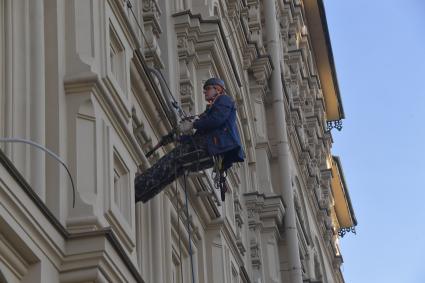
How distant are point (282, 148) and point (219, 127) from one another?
11423 mm

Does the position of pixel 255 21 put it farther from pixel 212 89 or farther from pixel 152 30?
pixel 212 89

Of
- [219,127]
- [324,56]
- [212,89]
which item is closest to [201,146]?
[219,127]

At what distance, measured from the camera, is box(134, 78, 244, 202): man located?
15477mm

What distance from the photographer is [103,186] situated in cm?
1298

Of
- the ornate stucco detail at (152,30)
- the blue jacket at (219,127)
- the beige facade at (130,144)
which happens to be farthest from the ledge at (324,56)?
the blue jacket at (219,127)

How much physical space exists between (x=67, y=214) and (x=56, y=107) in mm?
1091

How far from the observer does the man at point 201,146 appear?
15477 millimetres

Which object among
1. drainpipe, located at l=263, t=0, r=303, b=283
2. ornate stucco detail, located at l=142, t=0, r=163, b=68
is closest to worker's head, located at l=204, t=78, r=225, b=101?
ornate stucco detail, located at l=142, t=0, r=163, b=68

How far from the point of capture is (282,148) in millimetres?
27016

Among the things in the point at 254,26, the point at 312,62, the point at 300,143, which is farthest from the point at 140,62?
the point at 312,62

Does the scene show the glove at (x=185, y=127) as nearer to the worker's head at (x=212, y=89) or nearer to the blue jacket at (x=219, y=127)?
the blue jacket at (x=219, y=127)

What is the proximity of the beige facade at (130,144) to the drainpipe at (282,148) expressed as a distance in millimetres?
27

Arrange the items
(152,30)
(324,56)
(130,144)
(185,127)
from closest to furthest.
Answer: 1. (130,144)
2. (185,127)
3. (152,30)
4. (324,56)

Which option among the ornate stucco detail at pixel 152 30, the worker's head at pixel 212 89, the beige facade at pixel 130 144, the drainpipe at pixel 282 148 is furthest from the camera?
the drainpipe at pixel 282 148
